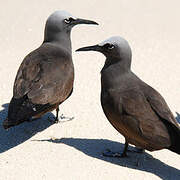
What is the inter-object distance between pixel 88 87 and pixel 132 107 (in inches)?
90.8

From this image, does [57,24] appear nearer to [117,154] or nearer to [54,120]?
[54,120]

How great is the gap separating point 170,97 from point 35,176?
2.87 m

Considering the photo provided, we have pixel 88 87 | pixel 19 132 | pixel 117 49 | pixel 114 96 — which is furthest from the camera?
pixel 88 87

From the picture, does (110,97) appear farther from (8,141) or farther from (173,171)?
(8,141)

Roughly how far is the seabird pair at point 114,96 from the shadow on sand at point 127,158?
0.44 ft

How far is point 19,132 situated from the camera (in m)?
5.61

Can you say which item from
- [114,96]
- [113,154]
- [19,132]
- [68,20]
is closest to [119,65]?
[114,96]

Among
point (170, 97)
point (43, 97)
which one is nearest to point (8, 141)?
point (43, 97)

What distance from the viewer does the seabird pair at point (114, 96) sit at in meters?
4.65

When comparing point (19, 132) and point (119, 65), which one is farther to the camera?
point (19, 132)

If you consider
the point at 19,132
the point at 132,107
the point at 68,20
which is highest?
the point at 68,20

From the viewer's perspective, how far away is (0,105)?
636cm

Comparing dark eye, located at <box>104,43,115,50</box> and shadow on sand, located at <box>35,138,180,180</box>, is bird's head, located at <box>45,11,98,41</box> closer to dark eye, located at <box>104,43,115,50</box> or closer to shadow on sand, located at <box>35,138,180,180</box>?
dark eye, located at <box>104,43,115,50</box>

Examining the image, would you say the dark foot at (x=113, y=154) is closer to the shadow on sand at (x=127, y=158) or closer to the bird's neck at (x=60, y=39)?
the shadow on sand at (x=127, y=158)
